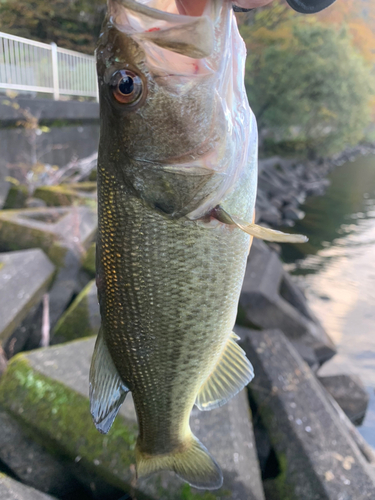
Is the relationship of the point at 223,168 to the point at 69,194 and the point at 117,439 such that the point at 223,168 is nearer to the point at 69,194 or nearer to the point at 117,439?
the point at 117,439

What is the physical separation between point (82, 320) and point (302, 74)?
20.7 meters

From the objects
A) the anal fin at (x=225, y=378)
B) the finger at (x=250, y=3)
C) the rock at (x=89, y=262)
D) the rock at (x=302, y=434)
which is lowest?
the rock at (x=302, y=434)

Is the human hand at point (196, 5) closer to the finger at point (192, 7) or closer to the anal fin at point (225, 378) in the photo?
the finger at point (192, 7)

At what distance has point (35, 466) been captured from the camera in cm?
257

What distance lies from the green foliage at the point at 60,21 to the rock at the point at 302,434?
11143 mm

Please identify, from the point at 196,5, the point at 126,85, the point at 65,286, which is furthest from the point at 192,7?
the point at 65,286

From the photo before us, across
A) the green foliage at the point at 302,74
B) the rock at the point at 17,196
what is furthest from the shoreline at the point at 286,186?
the rock at the point at 17,196

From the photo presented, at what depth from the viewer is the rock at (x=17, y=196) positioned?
7102 mm

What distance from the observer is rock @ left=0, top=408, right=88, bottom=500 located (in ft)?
8.32

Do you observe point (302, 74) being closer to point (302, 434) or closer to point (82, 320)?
point (82, 320)

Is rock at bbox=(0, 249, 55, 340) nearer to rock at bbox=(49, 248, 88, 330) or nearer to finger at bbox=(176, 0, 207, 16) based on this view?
rock at bbox=(49, 248, 88, 330)

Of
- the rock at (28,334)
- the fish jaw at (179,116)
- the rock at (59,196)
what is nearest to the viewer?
the fish jaw at (179,116)

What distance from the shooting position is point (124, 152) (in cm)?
127

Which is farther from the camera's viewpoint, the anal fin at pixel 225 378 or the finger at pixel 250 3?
the anal fin at pixel 225 378
